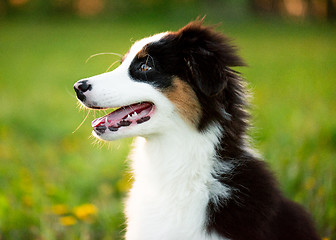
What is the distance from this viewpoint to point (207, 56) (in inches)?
106

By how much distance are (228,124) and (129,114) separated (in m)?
0.66

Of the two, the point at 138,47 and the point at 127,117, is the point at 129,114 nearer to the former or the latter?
the point at 127,117

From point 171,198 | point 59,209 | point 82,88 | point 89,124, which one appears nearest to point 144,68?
point 82,88

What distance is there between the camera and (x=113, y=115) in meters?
2.84

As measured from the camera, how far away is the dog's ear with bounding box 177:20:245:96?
261cm

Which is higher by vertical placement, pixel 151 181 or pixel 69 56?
pixel 151 181

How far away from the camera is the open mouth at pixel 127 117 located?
2.75 m

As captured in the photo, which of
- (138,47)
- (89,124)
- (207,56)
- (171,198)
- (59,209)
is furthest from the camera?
(89,124)

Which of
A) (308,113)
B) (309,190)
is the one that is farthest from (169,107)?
(308,113)

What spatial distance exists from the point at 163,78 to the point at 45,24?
19641mm

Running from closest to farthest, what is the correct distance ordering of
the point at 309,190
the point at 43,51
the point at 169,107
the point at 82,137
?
→ the point at 169,107, the point at 309,190, the point at 82,137, the point at 43,51

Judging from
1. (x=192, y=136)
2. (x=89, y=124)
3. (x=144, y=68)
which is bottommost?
(x=89, y=124)

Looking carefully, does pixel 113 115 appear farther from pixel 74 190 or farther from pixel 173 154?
pixel 74 190

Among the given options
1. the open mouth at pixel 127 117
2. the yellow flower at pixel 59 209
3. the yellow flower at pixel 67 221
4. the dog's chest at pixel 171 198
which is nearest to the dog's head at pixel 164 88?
the open mouth at pixel 127 117
